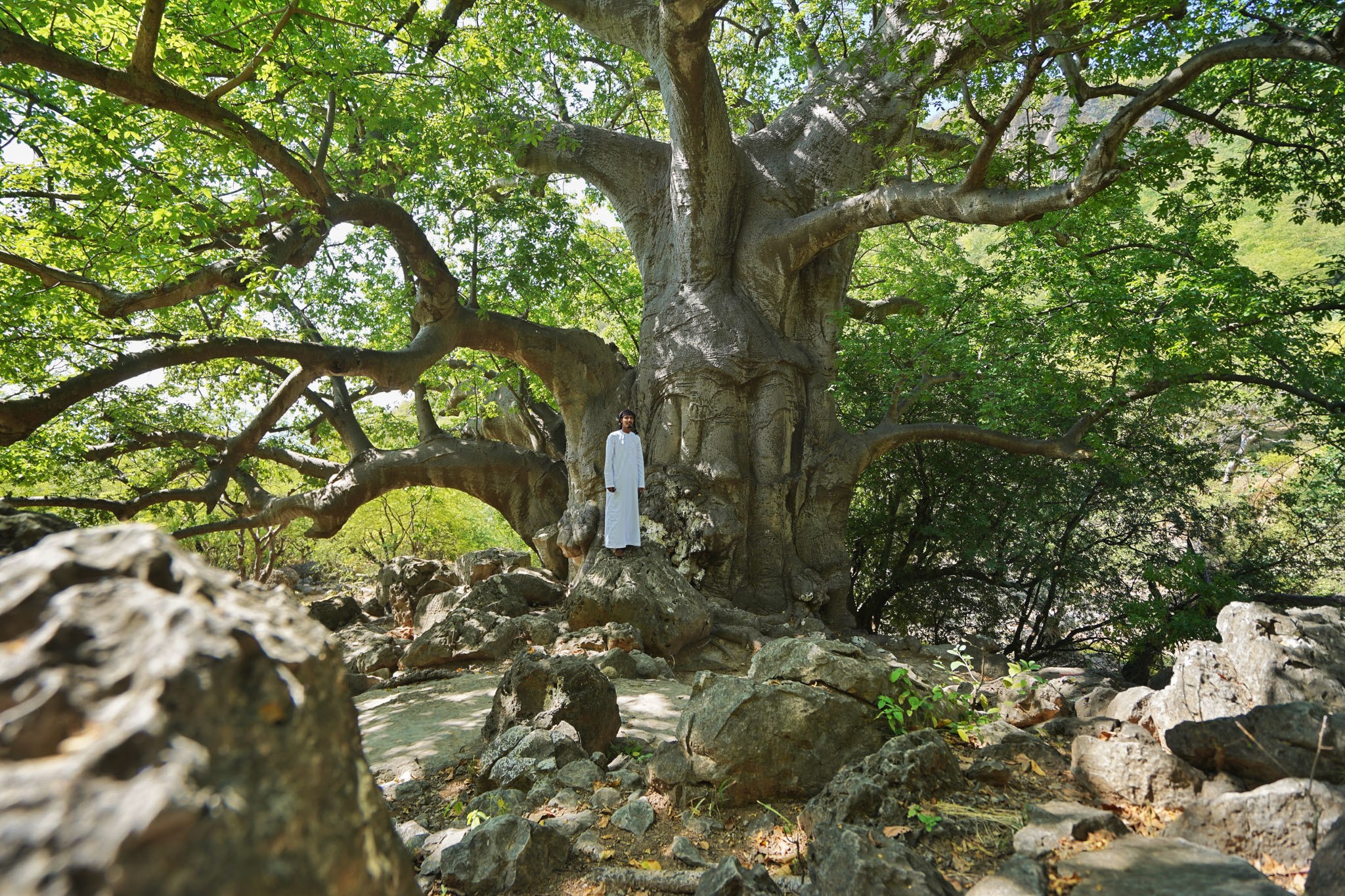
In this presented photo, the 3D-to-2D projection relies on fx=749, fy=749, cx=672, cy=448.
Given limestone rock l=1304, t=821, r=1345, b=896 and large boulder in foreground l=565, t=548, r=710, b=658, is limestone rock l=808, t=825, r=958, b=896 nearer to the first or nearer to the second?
limestone rock l=1304, t=821, r=1345, b=896

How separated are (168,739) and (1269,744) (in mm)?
3564

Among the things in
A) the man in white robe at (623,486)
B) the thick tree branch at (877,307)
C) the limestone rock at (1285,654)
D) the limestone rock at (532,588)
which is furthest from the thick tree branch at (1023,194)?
the limestone rock at (532,588)

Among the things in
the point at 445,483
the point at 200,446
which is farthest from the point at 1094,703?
the point at 200,446

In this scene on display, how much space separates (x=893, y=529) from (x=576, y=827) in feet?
28.3

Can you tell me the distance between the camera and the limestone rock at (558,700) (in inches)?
155

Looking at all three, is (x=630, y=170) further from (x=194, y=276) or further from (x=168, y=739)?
(x=168, y=739)

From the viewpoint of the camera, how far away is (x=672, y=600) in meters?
6.76

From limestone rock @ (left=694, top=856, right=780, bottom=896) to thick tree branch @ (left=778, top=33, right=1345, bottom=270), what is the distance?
5422 mm

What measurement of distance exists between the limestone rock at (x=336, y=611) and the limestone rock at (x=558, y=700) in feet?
18.5

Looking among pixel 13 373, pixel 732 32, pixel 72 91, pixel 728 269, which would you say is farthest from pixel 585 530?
pixel 732 32


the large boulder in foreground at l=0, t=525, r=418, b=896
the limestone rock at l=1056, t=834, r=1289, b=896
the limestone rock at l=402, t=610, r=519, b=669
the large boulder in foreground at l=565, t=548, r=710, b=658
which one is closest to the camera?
the large boulder in foreground at l=0, t=525, r=418, b=896

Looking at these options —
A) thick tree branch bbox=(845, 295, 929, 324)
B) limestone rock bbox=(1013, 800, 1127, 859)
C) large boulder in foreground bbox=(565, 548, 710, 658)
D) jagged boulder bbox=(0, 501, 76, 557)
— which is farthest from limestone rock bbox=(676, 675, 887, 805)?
thick tree branch bbox=(845, 295, 929, 324)

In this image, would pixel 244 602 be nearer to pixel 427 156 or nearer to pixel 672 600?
pixel 672 600

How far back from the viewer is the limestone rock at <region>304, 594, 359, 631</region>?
920cm
